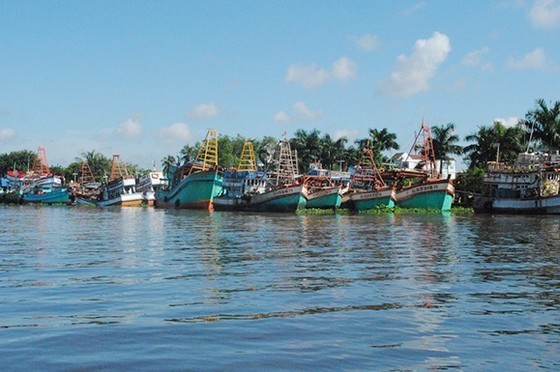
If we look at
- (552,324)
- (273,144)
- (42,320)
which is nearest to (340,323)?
(552,324)

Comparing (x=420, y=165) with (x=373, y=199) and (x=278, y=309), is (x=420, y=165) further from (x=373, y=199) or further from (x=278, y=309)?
(x=278, y=309)

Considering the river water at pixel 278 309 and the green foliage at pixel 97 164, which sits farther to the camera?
the green foliage at pixel 97 164

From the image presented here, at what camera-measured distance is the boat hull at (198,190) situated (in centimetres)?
7644

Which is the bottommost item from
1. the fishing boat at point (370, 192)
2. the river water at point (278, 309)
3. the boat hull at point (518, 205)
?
the river water at point (278, 309)

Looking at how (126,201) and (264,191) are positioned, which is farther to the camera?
(126,201)

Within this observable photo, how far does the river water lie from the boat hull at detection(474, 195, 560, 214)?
42.5m

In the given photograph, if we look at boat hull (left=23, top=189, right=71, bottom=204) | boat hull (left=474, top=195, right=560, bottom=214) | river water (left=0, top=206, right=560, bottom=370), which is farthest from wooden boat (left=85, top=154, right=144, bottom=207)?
river water (left=0, top=206, right=560, bottom=370)

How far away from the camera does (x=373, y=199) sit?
2795 inches

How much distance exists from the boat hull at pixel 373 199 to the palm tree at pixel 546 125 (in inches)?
863

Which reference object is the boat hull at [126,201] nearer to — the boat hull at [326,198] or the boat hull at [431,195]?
the boat hull at [326,198]

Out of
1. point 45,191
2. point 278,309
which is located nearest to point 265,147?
point 45,191

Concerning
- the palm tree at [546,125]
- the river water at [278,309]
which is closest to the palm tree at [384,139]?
the palm tree at [546,125]

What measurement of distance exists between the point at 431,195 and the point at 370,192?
22.3 ft

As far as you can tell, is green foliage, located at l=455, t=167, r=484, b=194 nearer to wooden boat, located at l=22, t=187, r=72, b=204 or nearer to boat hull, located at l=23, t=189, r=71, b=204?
boat hull, located at l=23, t=189, r=71, b=204
